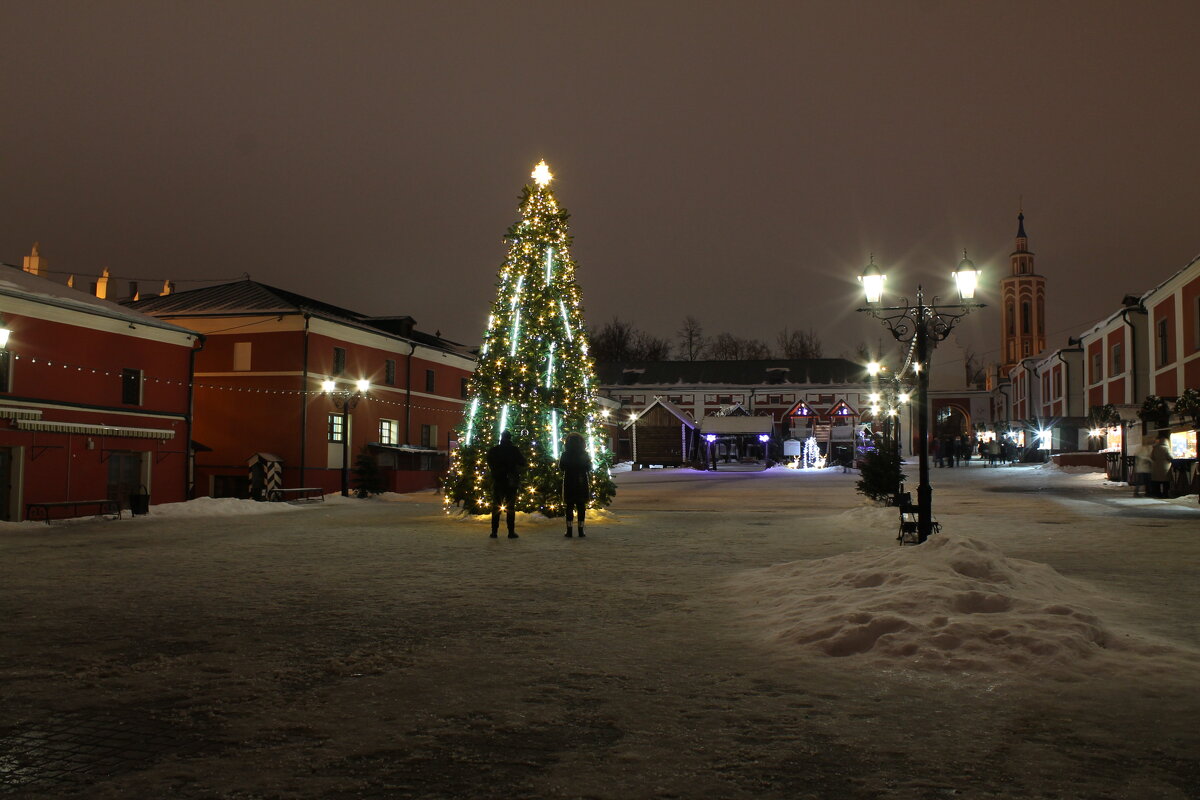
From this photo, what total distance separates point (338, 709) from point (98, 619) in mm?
3703

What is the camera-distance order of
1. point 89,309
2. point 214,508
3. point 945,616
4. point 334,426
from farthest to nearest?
point 334,426 < point 89,309 < point 214,508 < point 945,616

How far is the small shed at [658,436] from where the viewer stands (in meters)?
63.0

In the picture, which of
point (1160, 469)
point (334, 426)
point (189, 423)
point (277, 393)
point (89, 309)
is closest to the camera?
point (1160, 469)

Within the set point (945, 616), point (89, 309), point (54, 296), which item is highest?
point (54, 296)

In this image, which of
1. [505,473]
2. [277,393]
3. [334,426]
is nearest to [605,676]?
[505,473]

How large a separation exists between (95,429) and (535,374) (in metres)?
13.5

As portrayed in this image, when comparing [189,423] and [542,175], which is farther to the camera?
[189,423]

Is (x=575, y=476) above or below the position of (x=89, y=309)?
below

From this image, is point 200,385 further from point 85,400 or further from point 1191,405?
point 1191,405

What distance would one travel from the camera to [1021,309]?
83.5m

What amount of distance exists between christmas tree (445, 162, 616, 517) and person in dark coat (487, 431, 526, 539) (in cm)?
292

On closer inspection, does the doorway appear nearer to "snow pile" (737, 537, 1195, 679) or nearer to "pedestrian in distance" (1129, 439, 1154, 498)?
"snow pile" (737, 537, 1195, 679)

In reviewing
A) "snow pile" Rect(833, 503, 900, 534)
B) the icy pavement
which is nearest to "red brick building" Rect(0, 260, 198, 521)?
the icy pavement

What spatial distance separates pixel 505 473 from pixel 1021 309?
80178 mm
